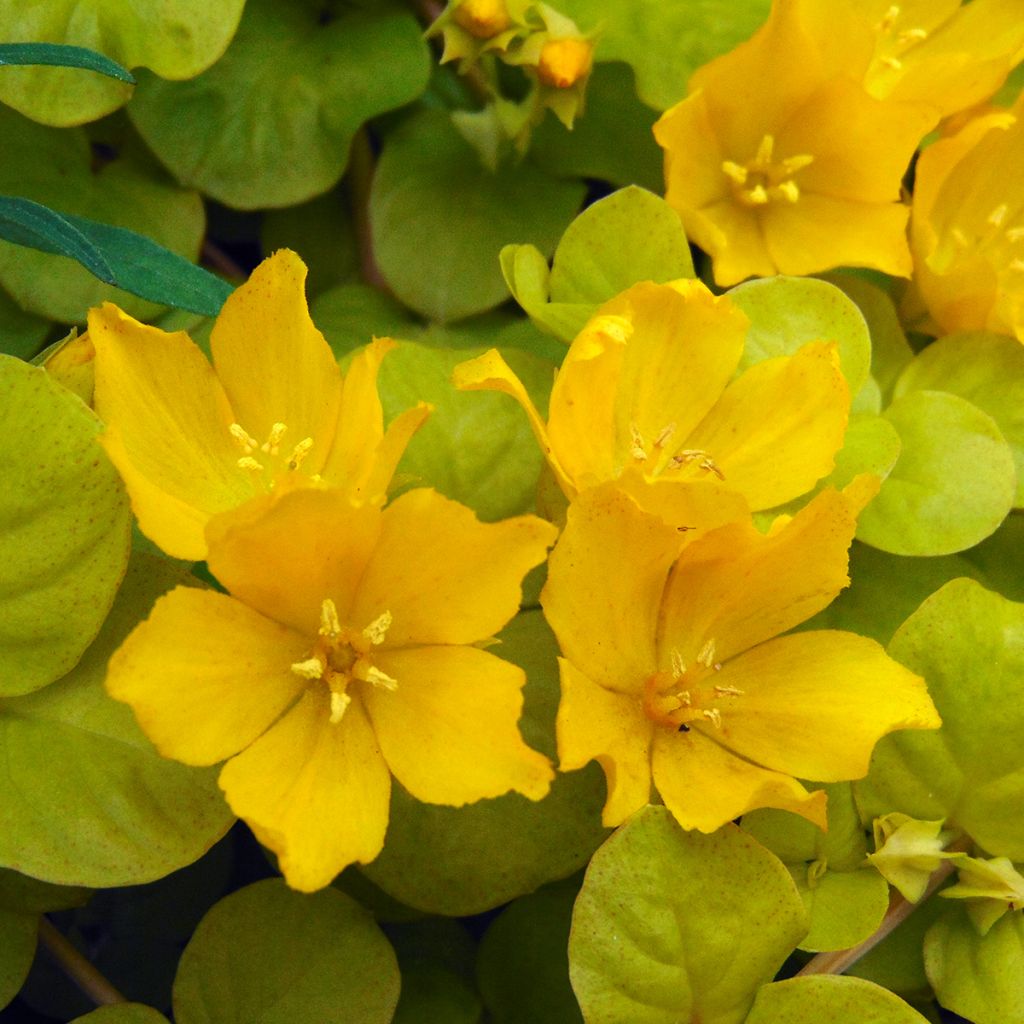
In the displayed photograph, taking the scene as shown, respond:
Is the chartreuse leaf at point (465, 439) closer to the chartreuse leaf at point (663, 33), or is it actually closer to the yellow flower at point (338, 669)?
the yellow flower at point (338, 669)

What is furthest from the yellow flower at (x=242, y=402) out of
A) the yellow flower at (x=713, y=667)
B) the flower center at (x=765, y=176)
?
the flower center at (x=765, y=176)

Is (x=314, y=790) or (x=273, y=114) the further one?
(x=273, y=114)

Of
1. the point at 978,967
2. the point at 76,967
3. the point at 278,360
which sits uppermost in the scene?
the point at 278,360

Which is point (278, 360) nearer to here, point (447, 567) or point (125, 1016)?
point (447, 567)

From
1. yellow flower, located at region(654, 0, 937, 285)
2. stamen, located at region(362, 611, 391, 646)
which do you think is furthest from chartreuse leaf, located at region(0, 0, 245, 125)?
stamen, located at region(362, 611, 391, 646)

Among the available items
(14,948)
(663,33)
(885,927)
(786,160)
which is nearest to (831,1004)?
(885,927)

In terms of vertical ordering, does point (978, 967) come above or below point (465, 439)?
below

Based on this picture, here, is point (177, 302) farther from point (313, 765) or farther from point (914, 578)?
point (914, 578)
